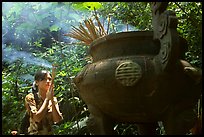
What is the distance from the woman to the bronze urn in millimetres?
375

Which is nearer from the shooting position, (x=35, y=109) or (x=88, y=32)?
(x=35, y=109)

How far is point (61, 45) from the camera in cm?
464

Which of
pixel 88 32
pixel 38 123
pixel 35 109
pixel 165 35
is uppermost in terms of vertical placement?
pixel 88 32

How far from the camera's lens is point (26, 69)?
15.8 ft

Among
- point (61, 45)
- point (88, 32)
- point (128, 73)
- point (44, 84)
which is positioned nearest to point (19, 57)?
point (61, 45)

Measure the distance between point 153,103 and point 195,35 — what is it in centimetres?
168

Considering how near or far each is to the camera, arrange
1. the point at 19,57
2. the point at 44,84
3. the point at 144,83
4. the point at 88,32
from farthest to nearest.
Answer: the point at 19,57, the point at 88,32, the point at 44,84, the point at 144,83

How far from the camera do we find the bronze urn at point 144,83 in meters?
1.89

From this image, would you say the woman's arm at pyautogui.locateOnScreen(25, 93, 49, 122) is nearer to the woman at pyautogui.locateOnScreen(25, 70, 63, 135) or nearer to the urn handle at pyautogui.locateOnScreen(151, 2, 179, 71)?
the woman at pyautogui.locateOnScreen(25, 70, 63, 135)

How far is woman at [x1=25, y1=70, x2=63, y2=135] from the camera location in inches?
91.7

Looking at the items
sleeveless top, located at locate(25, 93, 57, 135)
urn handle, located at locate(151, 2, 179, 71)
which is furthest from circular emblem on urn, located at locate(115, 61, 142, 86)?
sleeveless top, located at locate(25, 93, 57, 135)

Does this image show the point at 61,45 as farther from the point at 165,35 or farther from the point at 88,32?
the point at 165,35

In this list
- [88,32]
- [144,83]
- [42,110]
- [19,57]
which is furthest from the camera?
[19,57]

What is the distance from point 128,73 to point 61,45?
286 cm
